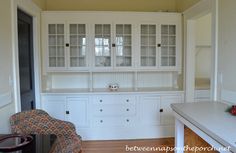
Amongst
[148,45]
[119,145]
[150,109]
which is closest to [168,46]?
[148,45]

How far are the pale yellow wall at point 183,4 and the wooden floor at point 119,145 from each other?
7.27 feet

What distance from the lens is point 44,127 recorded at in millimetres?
2277

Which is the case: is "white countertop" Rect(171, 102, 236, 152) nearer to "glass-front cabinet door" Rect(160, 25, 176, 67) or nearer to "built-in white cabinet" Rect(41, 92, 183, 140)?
"built-in white cabinet" Rect(41, 92, 183, 140)

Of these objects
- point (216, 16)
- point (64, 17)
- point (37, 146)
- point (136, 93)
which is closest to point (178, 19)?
point (216, 16)

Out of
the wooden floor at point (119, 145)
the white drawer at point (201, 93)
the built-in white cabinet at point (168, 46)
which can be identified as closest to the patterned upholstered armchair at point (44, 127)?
the wooden floor at point (119, 145)

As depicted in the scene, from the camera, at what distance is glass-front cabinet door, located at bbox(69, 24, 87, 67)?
3.70 m

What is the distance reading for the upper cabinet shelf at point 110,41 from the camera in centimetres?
367

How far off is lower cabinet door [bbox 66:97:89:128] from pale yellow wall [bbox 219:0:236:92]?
209 centimetres

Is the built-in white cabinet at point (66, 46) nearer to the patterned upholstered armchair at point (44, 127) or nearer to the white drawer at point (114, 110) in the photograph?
the white drawer at point (114, 110)

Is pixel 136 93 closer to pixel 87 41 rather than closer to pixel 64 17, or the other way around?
pixel 87 41

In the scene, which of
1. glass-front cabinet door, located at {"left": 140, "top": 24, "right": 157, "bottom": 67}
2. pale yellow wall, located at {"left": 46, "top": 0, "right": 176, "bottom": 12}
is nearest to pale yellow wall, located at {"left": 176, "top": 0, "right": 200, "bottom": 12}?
pale yellow wall, located at {"left": 46, "top": 0, "right": 176, "bottom": 12}

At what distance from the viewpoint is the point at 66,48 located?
3666 millimetres

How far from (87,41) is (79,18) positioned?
1.31ft

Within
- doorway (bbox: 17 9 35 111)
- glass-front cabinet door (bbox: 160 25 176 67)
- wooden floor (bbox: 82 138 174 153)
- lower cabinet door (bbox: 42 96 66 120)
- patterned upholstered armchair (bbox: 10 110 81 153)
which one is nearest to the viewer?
patterned upholstered armchair (bbox: 10 110 81 153)
